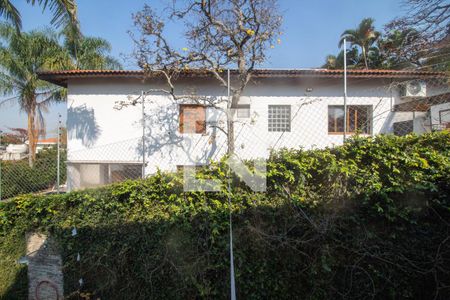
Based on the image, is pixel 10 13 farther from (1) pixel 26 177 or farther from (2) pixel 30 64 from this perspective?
(2) pixel 30 64

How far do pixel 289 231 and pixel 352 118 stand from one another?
14.4ft

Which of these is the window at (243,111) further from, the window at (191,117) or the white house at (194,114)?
the window at (191,117)

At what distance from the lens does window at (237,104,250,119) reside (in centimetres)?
697

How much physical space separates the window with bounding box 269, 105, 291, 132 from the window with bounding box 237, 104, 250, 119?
0.69 metres

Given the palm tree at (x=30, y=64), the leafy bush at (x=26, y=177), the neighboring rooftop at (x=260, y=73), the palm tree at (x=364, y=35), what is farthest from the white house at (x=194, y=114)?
the palm tree at (x=364, y=35)

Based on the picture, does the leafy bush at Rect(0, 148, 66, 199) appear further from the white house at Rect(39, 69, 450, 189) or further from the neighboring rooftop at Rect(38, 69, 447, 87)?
the neighboring rooftop at Rect(38, 69, 447, 87)

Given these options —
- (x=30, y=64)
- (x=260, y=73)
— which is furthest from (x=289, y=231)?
(x=30, y=64)

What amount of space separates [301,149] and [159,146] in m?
5.17

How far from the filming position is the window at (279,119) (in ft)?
21.4

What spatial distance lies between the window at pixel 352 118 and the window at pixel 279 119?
135cm

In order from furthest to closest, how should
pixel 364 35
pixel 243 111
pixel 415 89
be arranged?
pixel 364 35 → pixel 243 111 → pixel 415 89

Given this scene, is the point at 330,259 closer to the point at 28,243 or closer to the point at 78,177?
the point at 28,243

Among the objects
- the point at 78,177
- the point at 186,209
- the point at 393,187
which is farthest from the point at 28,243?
the point at 393,187

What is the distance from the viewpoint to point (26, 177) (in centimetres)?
482
